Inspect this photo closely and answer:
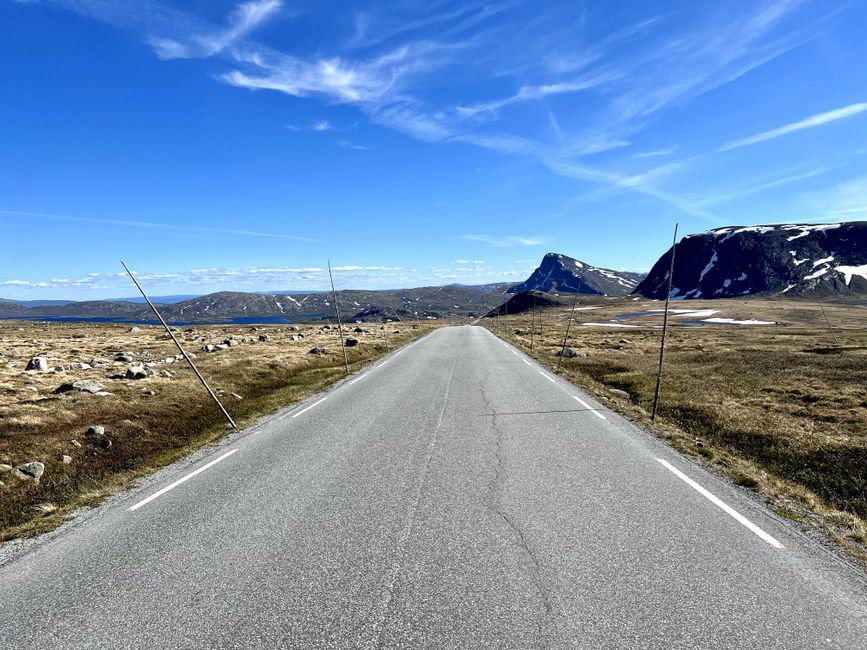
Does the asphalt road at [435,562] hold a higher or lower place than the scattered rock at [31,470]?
higher

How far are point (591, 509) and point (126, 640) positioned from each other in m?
5.78

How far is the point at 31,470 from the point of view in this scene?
10.1 metres

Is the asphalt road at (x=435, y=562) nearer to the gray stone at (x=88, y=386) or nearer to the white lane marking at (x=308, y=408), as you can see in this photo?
the white lane marking at (x=308, y=408)

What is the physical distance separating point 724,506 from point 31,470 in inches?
547

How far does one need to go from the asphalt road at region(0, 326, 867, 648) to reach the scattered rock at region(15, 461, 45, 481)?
3.23 m

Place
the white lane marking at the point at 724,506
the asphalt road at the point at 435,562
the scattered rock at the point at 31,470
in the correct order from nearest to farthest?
the asphalt road at the point at 435,562
the white lane marking at the point at 724,506
the scattered rock at the point at 31,470

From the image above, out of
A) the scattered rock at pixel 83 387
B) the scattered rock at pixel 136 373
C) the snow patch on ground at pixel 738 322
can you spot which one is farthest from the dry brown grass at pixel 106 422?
the snow patch on ground at pixel 738 322

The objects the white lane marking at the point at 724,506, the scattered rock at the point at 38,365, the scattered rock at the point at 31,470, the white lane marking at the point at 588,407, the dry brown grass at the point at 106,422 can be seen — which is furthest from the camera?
the scattered rock at the point at 38,365

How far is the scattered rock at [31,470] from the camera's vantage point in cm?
991

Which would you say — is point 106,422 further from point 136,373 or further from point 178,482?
point 136,373

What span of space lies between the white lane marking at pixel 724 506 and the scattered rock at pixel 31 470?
13462mm

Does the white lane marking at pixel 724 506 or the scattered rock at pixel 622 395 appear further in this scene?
the scattered rock at pixel 622 395

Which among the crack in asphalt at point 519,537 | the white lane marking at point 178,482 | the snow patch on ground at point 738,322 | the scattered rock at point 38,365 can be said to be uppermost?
Answer: the crack in asphalt at point 519,537

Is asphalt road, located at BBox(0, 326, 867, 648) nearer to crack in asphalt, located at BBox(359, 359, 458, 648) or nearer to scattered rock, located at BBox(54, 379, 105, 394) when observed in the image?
crack in asphalt, located at BBox(359, 359, 458, 648)
